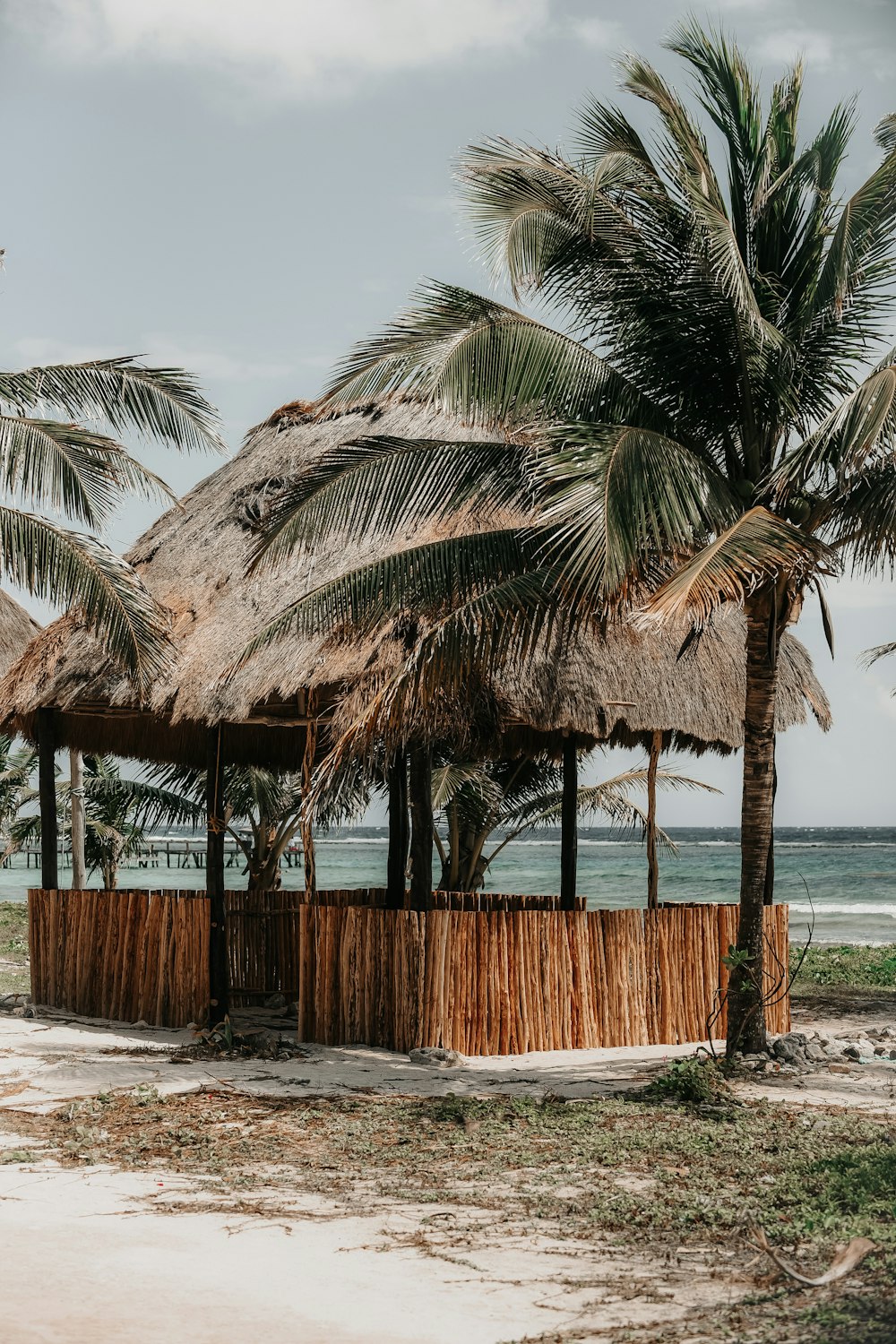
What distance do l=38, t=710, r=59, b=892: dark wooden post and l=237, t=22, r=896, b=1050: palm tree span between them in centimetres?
372

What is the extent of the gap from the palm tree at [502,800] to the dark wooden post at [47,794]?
5610mm

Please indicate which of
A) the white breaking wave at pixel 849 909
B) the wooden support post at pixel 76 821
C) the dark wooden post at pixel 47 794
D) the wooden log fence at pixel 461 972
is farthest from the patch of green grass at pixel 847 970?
the white breaking wave at pixel 849 909

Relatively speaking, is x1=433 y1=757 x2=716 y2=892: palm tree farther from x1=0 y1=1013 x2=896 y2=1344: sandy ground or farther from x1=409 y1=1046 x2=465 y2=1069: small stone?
x1=0 y1=1013 x2=896 y2=1344: sandy ground

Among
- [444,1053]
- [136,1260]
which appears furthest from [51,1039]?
[136,1260]

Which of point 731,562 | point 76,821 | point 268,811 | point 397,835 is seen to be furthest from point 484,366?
point 268,811

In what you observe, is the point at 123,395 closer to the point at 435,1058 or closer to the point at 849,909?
the point at 435,1058

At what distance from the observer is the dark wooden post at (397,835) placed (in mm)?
11719

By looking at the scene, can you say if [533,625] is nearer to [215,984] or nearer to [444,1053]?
[444,1053]

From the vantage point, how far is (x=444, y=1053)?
28.2 ft

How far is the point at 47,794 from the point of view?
11.4 meters

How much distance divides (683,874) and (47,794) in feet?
144

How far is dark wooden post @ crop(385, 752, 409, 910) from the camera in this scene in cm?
1172

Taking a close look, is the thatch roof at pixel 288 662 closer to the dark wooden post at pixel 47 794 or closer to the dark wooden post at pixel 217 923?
the dark wooden post at pixel 47 794

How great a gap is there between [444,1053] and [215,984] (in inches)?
83.6
